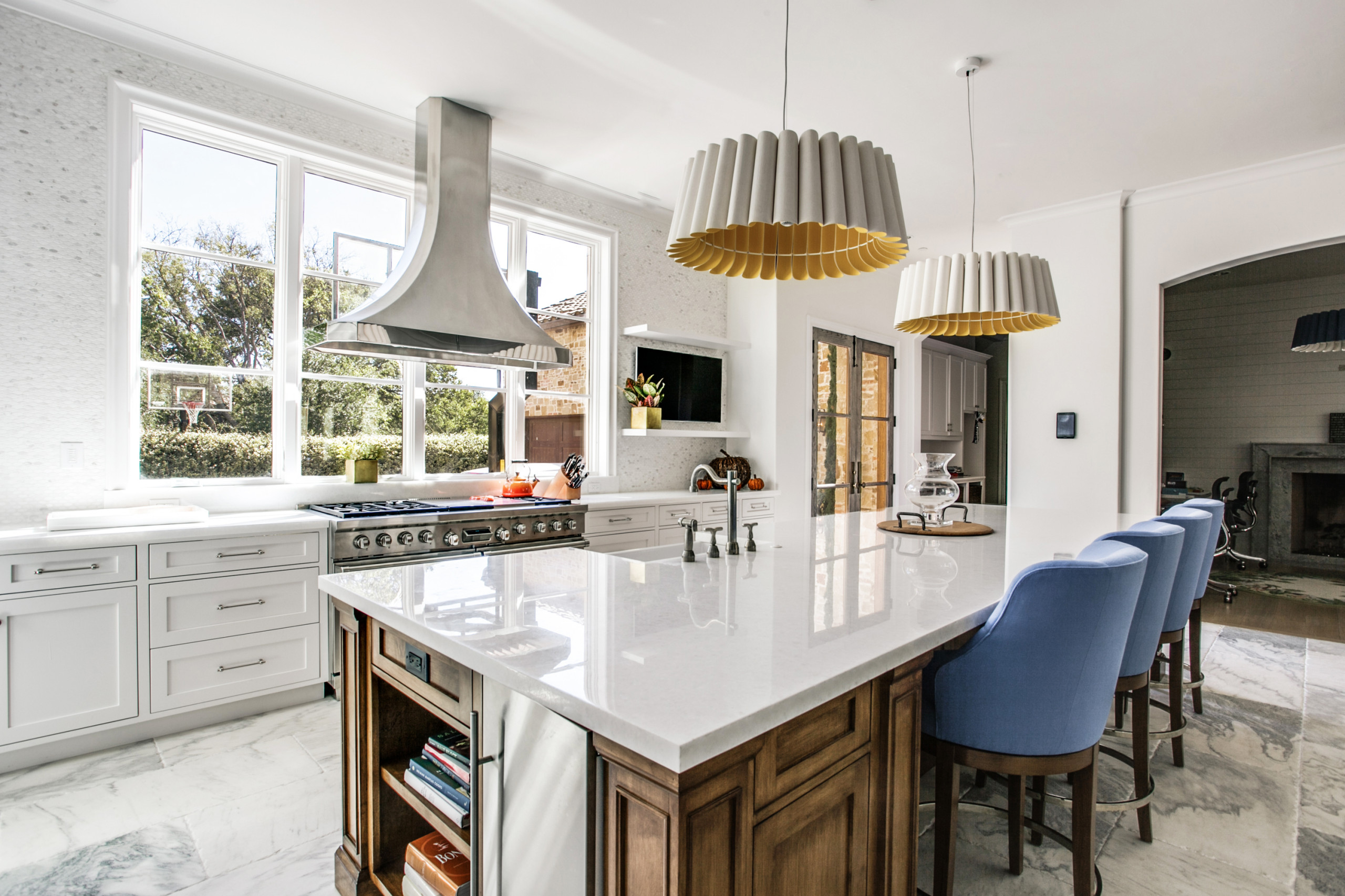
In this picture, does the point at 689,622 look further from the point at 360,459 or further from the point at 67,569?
the point at 360,459

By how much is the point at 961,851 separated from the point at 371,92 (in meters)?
4.00

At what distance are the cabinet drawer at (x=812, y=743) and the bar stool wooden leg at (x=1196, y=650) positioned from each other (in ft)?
7.98

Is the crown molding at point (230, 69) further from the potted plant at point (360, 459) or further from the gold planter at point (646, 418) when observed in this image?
the potted plant at point (360, 459)

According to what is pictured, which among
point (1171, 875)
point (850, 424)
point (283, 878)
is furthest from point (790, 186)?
point (850, 424)

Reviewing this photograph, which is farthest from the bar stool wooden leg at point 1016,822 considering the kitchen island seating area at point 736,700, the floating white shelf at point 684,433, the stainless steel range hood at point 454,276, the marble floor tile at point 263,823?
the floating white shelf at point 684,433

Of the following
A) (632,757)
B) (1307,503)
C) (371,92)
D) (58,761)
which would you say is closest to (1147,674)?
(632,757)

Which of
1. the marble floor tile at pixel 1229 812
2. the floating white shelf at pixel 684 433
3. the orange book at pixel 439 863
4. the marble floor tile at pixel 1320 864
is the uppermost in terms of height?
the floating white shelf at pixel 684 433

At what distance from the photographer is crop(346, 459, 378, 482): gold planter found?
3543 mm

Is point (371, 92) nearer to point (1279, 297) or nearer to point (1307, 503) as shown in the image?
point (1279, 297)

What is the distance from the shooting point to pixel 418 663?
1383 mm

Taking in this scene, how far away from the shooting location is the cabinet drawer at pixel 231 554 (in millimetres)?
2598

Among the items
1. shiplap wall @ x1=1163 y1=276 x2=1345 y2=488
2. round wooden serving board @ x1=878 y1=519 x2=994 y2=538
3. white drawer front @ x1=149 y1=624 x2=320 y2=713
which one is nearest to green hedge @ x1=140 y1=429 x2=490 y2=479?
white drawer front @ x1=149 y1=624 x2=320 y2=713

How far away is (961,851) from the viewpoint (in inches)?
77.7

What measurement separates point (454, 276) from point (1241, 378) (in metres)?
8.21
